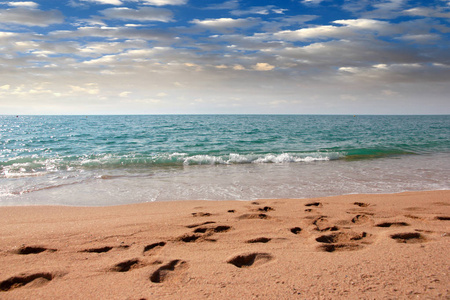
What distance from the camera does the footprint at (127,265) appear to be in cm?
291

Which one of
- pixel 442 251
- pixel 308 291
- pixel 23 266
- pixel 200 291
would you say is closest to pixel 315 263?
pixel 308 291

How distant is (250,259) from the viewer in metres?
3.06

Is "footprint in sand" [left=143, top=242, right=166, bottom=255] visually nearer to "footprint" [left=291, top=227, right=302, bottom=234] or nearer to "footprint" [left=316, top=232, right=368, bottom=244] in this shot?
"footprint" [left=291, top=227, right=302, bottom=234]

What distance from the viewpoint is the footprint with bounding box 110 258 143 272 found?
291cm

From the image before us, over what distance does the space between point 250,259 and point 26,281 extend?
7.27ft

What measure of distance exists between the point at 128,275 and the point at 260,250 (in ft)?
4.68

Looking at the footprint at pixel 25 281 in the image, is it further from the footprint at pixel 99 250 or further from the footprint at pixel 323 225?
the footprint at pixel 323 225

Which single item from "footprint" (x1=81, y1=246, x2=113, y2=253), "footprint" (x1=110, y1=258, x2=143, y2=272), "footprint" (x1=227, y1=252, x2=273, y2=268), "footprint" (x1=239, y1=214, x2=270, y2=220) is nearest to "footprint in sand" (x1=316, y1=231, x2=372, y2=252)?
"footprint" (x1=227, y1=252, x2=273, y2=268)

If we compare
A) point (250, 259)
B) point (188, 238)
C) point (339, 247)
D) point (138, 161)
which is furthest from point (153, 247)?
point (138, 161)

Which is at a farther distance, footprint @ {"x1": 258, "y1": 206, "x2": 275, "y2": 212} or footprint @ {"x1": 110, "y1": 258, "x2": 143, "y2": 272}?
footprint @ {"x1": 258, "y1": 206, "x2": 275, "y2": 212}

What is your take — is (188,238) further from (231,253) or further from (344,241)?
(344,241)

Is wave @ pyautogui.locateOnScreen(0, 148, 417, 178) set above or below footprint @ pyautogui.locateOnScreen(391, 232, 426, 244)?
below

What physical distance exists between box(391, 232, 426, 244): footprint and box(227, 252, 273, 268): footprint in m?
1.72

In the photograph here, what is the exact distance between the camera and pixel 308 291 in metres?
2.34
